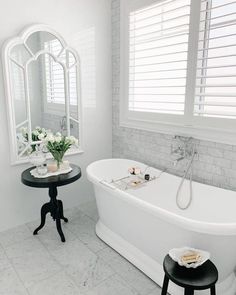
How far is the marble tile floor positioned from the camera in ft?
6.28

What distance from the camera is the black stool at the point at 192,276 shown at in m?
1.38

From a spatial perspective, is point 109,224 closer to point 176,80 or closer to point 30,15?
point 176,80

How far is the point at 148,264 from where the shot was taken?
81.3 inches

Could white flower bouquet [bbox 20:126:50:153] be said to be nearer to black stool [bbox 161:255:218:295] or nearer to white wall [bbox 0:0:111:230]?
white wall [bbox 0:0:111:230]

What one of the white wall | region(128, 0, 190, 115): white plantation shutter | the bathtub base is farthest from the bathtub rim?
the white wall

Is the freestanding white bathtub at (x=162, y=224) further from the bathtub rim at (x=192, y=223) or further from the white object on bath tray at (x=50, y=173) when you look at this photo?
the white object on bath tray at (x=50, y=173)

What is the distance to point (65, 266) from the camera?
216cm

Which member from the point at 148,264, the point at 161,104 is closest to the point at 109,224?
the point at 148,264

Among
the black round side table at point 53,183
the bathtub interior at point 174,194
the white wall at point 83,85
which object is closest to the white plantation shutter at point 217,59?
the bathtub interior at point 174,194

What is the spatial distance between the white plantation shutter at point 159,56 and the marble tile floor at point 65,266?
5.33ft

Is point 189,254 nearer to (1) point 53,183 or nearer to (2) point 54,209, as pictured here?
(1) point 53,183

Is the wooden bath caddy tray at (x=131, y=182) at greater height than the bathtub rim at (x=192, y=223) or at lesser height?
lesser

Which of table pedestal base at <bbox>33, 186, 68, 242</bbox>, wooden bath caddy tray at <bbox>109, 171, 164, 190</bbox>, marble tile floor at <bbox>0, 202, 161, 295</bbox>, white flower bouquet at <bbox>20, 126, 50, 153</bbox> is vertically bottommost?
marble tile floor at <bbox>0, 202, 161, 295</bbox>

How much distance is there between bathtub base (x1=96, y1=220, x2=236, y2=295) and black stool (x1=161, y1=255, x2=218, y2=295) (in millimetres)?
412
